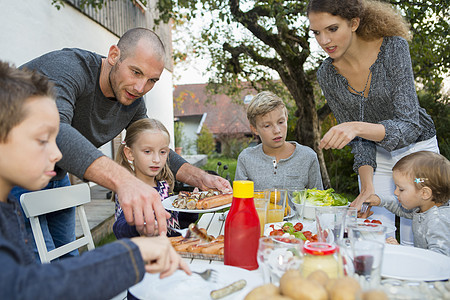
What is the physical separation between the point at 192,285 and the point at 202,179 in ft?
4.89

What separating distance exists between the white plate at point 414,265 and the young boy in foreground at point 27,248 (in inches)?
30.7

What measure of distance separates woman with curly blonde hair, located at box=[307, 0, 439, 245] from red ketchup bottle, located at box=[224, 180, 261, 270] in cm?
103

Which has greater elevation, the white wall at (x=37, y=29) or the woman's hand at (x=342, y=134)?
the white wall at (x=37, y=29)

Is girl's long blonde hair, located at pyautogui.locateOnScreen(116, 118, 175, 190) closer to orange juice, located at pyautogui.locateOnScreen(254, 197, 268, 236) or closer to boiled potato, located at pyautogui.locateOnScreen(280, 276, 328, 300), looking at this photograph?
orange juice, located at pyautogui.locateOnScreen(254, 197, 268, 236)

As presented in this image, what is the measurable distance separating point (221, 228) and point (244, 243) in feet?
2.83

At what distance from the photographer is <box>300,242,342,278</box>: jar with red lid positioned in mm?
1087

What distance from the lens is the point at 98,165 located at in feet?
4.97

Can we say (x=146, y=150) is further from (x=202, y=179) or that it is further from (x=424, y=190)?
(x=424, y=190)

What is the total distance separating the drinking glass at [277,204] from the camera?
2082mm

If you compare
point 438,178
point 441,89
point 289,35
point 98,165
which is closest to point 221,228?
point 98,165

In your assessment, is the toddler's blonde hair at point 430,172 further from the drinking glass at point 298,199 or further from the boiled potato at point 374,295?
the boiled potato at point 374,295

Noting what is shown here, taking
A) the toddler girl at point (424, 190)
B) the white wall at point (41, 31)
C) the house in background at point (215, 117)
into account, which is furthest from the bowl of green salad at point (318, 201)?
the house in background at point (215, 117)

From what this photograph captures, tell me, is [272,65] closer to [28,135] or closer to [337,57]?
[337,57]

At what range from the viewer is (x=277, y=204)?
2.11 meters
